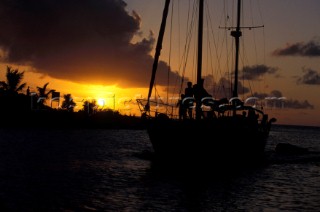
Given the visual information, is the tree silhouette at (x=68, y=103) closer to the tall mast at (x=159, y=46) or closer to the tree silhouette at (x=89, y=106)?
the tree silhouette at (x=89, y=106)

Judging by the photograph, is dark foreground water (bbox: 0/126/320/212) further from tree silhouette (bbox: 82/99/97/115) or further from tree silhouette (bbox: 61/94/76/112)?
tree silhouette (bbox: 82/99/97/115)

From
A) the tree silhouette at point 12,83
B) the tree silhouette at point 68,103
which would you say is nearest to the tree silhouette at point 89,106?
the tree silhouette at point 68,103

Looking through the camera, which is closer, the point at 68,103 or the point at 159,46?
the point at 159,46

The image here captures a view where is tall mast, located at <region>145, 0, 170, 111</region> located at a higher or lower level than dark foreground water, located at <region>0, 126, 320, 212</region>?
higher

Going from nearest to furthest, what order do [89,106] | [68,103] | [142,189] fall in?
[142,189] → [68,103] → [89,106]

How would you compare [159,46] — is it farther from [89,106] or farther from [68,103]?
[89,106]

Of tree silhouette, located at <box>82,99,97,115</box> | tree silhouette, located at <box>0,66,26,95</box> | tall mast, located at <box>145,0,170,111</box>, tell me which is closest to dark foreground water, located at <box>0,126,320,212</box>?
tall mast, located at <box>145,0,170,111</box>

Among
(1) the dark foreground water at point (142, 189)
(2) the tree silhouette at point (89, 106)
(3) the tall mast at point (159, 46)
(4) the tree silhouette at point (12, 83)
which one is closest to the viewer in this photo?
(1) the dark foreground water at point (142, 189)

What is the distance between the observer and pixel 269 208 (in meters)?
19.2

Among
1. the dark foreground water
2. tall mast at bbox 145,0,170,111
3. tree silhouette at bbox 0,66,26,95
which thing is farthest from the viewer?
tree silhouette at bbox 0,66,26,95

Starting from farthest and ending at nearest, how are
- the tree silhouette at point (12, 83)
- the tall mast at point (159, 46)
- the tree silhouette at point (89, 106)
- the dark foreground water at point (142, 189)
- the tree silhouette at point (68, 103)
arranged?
1. the tree silhouette at point (89, 106)
2. the tree silhouette at point (68, 103)
3. the tree silhouette at point (12, 83)
4. the tall mast at point (159, 46)
5. the dark foreground water at point (142, 189)

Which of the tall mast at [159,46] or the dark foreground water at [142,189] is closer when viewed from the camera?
the dark foreground water at [142,189]

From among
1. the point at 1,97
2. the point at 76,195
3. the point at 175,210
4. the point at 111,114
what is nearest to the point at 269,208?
the point at 175,210

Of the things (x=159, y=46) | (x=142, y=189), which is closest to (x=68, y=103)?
(x=159, y=46)
